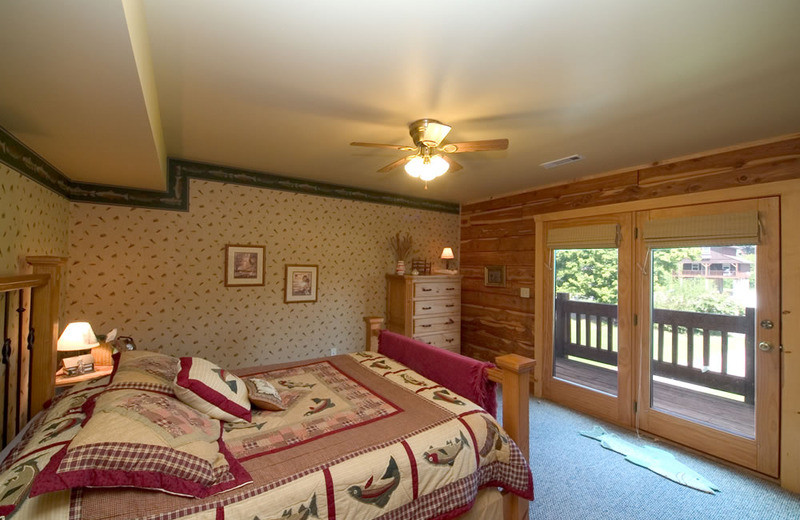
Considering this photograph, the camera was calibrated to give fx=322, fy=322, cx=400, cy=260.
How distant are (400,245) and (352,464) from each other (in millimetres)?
3372

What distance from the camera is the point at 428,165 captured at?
2121 millimetres

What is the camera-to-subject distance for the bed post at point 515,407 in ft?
5.90

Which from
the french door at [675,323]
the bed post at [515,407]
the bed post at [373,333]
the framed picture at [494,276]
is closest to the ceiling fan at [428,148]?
the bed post at [515,407]

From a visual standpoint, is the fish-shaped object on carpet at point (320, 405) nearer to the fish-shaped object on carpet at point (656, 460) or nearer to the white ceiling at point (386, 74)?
the white ceiling at point (386, 74)

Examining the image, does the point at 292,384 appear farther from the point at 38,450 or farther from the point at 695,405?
the point at 695,405

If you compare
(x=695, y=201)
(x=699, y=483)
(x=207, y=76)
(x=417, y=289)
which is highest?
(x=207, y=76)

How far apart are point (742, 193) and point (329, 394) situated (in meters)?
3.43

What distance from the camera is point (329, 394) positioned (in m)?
2.01

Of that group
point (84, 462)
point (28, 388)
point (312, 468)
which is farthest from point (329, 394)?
point (28, 388)

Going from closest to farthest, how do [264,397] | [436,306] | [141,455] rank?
[141,455] < [264,397] < [436,306]

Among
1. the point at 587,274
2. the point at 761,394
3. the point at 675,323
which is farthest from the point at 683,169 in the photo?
the point at 761,394

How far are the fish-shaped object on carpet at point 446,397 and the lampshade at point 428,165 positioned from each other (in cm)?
138

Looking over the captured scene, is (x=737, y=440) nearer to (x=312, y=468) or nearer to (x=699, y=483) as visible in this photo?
(x=699, y=483)

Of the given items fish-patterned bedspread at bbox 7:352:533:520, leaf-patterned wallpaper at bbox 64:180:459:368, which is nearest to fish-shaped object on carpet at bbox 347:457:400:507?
→ fish-patterned bedspread at bbox 7:352:533:520
